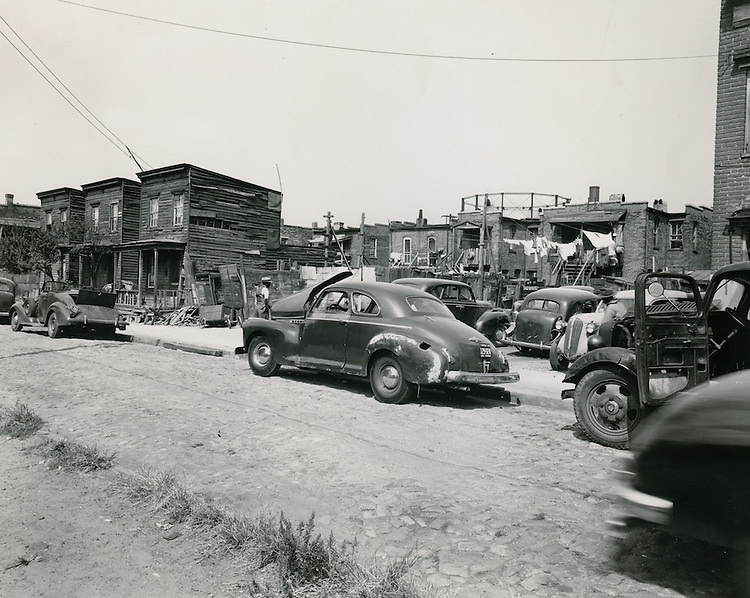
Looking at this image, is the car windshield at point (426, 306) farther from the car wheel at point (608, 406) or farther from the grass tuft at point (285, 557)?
the grass tuft at point (285, 557)

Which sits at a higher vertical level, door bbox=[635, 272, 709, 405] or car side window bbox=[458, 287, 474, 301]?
car side window bbox=[458, 287, 474, 301]

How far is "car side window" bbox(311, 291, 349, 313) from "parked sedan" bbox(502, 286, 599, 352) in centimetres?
672

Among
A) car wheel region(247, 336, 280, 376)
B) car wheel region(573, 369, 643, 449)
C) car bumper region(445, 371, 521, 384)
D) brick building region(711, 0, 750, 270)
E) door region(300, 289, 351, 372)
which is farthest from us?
brick building region(711, 0, 750, 270)

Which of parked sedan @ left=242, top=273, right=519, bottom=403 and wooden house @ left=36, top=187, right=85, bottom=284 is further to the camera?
wooden house @ left=36, top=187, right=85, bottom=284

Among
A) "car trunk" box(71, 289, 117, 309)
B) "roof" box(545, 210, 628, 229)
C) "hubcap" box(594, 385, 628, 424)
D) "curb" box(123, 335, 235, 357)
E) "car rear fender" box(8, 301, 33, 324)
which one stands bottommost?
"curb" box(123, 335, 235, 357)

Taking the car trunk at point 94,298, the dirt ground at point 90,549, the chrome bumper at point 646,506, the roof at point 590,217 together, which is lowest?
the dirt ground at point 90,549

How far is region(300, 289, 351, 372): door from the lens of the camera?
891 cm

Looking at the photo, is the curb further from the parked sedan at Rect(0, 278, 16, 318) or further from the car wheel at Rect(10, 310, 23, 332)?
the parked sedan at Rect(0, 278, 16, 318)

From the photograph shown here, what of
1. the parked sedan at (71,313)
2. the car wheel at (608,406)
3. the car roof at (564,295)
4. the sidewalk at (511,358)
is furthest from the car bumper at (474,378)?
the parked sedan at (71,313)

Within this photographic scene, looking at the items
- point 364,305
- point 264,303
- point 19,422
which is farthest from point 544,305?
point 19,422

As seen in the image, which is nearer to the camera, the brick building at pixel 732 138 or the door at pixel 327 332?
the door at pixel 327 332

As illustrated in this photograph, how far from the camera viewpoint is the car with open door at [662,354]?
5185mm

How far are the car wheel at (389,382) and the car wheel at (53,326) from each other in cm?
1147

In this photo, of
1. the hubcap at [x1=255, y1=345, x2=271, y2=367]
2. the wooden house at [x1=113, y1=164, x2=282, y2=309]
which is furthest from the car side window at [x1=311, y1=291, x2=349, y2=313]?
the wooden house at [x1=113, y1=164, x2=282, y2=309]
